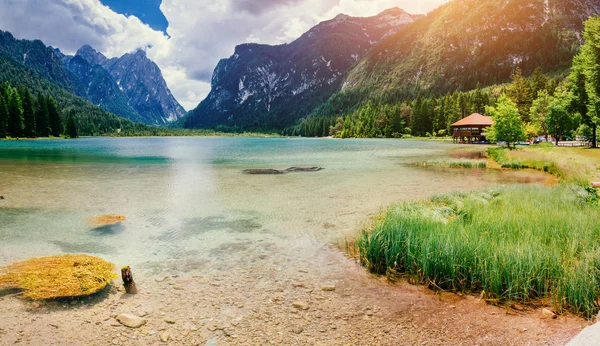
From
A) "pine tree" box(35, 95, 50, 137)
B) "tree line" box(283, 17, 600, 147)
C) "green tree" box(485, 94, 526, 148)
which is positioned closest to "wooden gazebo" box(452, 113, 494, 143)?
"tree line" box(283, 17, 600, 147)

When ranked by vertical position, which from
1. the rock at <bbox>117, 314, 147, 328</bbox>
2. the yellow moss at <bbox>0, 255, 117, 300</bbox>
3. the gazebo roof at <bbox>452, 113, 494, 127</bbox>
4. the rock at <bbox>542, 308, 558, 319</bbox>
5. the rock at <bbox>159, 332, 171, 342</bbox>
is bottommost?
the rock at <bbox>159, 332, 171, 342</bbox>

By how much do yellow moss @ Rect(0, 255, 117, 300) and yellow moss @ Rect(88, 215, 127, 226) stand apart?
18.0 ft

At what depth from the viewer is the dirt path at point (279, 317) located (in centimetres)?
635

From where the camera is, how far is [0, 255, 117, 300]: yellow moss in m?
8.06

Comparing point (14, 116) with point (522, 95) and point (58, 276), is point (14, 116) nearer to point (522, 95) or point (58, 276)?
point (58, 276)

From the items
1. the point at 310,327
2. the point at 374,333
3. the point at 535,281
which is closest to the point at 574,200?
the point at 535,281

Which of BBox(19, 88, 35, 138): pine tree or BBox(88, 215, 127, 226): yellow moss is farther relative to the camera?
BBox(19, 88, 35, 138): pine tree

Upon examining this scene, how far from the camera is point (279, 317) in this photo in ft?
23.7

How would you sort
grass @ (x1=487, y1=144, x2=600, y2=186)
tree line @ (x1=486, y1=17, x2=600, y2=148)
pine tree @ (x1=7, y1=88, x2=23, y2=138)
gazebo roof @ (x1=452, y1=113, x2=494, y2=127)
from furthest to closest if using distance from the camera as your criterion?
1. pine tree @ (x1=7, y1=88, x2=23, y2=138)
2. gazebo roof @ (x1=452, y1=113, x2=494, y2=127)
3. tree line @ (x1=486, y1=17, x2=600, y2=148)
4. grass @ (x1=487, y1=144, x2=600, y2=186)

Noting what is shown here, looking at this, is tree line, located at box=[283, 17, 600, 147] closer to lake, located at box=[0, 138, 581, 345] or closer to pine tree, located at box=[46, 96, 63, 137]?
lake, located at box=[0, 138, 581, 345]

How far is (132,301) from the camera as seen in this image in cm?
795

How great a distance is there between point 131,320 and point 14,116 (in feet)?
454

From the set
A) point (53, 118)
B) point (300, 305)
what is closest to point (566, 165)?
point (300, 305)

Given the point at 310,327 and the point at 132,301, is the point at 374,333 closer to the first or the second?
the point at 310,327
